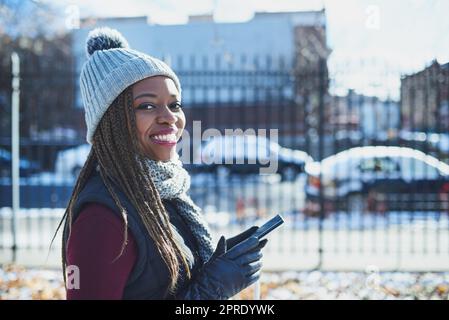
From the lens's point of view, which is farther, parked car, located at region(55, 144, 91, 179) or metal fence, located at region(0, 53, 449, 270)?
parked car, located at region(55, 144, 91, 179)

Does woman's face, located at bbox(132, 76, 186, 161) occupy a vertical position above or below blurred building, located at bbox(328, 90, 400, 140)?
below

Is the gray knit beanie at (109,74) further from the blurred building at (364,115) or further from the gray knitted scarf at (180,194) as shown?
the blurred building at (364,115)

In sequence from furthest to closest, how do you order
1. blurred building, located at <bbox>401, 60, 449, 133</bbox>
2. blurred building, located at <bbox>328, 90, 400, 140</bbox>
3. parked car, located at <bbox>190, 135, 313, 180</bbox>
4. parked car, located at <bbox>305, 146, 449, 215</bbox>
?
parked car, located at <bbox>305, 146, 449, 215</bbox> < blurred building, located at <bbox>328, 90, 400, 140</bbox> < parked car, located at <bbox>190, 135, 313, 180</bbox> < blurred building, located at <bbox>401, 60, 449, 133</bbox>

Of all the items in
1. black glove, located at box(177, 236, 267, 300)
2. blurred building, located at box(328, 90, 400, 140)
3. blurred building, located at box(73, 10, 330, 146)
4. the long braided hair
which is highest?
blurred building, located at box(73, 10, 330, 146)

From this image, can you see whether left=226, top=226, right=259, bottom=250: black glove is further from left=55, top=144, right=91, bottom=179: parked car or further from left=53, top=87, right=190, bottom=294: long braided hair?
left=55, top=144, right=91, bottom=179: parked car

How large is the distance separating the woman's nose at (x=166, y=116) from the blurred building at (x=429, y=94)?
4272mm

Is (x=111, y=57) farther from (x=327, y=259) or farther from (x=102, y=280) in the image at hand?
(x=327, y=259)

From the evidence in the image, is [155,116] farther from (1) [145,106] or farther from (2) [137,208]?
(2) [137,208]

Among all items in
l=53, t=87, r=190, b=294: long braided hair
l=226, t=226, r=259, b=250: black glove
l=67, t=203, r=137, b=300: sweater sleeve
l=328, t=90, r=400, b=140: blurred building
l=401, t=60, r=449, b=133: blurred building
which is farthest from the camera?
l=328, t=90, r=400, b=140: blurred building

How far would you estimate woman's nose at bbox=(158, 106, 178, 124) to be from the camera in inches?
68.4

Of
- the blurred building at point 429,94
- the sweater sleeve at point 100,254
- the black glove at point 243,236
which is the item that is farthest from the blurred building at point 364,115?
the sweater sleeve at point 100,254

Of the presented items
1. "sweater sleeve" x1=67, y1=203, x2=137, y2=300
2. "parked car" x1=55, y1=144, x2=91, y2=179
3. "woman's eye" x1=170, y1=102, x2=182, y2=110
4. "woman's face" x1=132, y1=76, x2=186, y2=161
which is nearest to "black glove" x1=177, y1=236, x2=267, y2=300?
"sweater sleeve" x1=67, y1=203, x2=137, y2=300

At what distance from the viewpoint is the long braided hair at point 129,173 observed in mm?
1629

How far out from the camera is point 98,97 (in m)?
1.72
